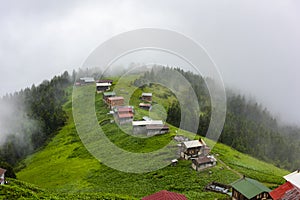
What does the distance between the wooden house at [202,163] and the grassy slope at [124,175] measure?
1216 mm

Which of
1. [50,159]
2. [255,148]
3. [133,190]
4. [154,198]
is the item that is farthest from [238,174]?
[255,148]

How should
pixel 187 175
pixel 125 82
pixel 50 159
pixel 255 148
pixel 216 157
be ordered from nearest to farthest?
pixel 187 175
pixel 216 157
pixel 50 159
pixel 255 148
pixel 125 82

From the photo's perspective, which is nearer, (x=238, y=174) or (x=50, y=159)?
(x=238, y=174)

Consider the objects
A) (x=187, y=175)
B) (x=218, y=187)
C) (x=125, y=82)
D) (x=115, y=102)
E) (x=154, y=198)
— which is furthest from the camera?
(x=125, y=82)

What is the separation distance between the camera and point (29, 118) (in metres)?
137

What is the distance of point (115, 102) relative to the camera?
11138 centimetres

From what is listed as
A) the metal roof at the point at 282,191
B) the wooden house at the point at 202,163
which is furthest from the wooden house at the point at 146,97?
the metal roof at the point at 282,191

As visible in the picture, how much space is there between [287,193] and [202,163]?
21907 mm

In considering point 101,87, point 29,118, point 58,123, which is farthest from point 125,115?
point 29,118

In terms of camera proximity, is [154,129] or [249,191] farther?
[154,129]

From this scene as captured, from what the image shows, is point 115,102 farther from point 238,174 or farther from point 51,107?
point 238,174

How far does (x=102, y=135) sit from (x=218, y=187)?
4664 cm

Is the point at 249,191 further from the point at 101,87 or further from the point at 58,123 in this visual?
the point at 101,87

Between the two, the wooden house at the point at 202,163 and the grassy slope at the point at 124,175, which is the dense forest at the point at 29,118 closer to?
the grassy slope at the point at 124,175
